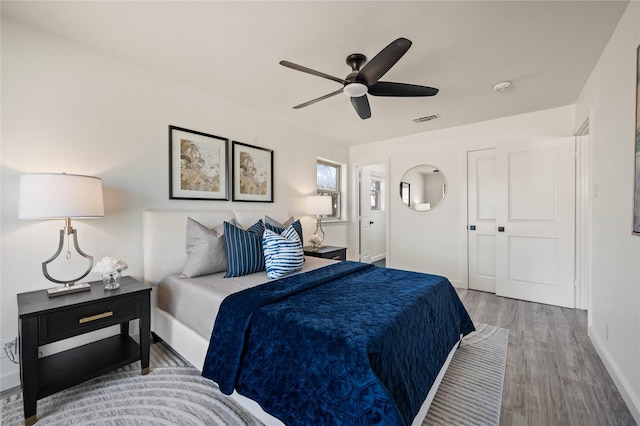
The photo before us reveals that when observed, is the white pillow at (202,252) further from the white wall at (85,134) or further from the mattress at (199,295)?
the white wall at (85,134)

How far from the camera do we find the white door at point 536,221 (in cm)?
324

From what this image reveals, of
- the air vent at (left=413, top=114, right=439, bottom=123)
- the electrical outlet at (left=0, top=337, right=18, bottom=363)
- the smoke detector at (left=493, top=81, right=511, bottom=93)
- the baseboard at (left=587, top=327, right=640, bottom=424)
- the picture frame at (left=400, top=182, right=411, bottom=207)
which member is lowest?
the baseboard at (left=587, top=327, right=640, bottom=424)

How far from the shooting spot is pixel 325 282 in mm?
2035

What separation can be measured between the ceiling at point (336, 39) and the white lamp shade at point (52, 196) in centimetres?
109

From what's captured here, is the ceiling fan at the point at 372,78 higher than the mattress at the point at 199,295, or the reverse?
the ceiling fan at the point at 372,78

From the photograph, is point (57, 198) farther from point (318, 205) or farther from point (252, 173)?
point (318, 205)

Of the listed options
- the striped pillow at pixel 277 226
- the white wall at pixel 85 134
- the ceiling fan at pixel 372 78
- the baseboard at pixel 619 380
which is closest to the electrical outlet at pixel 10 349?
the white wall at pixel 85 134

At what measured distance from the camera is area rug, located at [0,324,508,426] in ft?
5.08

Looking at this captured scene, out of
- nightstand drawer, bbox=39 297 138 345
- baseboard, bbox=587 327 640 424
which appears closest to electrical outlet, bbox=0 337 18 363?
nightstand drawer, bbox=39 297 138 345

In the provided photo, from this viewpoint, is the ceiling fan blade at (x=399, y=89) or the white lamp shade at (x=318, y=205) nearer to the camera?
the ceiling fan blade at (x=399, y=89)

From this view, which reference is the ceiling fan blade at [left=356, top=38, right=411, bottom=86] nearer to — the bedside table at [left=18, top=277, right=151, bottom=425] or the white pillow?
the white pillow

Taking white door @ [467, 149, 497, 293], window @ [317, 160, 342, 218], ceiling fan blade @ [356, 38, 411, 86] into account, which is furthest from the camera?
window @ [317, 160, 342, 218]

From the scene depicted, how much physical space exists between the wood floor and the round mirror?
180 cm

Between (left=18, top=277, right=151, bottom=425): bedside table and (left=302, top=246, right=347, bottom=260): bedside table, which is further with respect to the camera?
(left=302, top=246, right=347, bottom=260): bedside table
